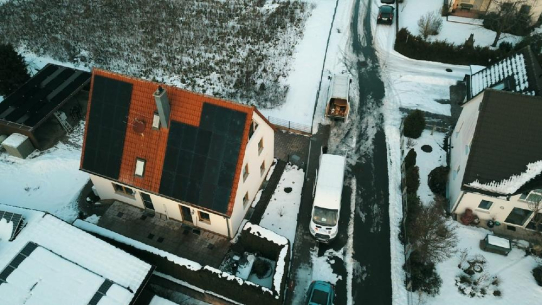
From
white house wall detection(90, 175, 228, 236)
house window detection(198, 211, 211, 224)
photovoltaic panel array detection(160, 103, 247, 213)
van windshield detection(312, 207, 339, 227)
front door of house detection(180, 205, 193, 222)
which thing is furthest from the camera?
van windshield detection(312, 207, 339, 227)

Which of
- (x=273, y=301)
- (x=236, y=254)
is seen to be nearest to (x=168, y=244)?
(x=236, y=254)

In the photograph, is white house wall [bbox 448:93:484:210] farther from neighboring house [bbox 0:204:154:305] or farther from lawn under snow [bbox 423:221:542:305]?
neighboring house [bbox 0:204:154:305]

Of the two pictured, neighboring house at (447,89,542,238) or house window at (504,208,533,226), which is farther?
house window at (504,208,533,226)

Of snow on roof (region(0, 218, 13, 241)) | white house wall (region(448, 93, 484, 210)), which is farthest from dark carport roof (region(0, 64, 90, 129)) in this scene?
white house wall (region(448, 93, 484, 210))

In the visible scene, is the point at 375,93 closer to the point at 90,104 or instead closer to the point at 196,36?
the point at 196,36

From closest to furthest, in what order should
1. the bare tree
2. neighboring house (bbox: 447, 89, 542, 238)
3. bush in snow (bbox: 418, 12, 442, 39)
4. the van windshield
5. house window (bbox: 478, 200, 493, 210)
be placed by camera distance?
neighboring house (bbox: 447, 89, 542, 238) < the van windshield < house window (bbox: 478, 200, 493, 210) < the bare tree < bush in snow (bbox: 418, 12, 442, 39)

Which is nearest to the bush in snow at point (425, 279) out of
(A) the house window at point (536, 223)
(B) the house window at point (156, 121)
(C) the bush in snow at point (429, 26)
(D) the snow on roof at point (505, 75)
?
(A) the house window at point (536, 223)

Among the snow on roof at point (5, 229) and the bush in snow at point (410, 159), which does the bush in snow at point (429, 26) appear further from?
the snow on roof at point (5, 229)
